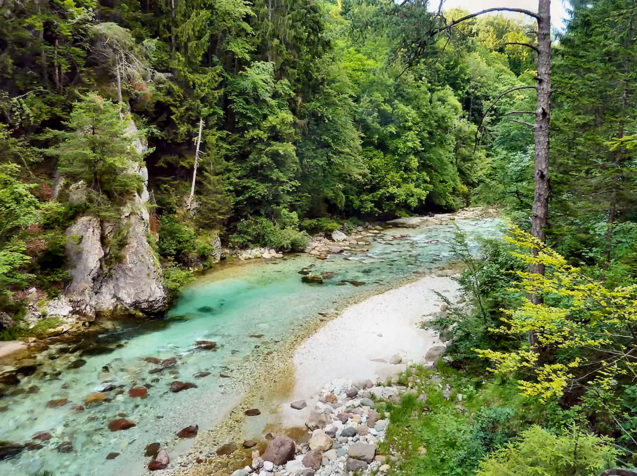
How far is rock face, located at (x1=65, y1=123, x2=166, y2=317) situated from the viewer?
10.2 metres

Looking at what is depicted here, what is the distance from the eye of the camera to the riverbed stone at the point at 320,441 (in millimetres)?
5648

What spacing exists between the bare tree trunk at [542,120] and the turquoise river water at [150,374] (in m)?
1.47

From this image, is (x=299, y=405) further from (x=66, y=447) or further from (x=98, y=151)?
(x=98, y=151)

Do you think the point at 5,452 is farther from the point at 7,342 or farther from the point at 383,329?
the point at 383,329

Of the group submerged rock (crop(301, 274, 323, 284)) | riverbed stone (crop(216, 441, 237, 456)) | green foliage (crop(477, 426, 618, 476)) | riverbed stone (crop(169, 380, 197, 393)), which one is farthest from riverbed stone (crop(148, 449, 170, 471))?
submerged rock (crop(301, 274, 323, 284))

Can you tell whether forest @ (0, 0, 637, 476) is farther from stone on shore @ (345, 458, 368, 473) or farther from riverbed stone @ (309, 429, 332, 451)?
riverbed stone @ (309, 429, 332, 451)

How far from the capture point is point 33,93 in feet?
37.3

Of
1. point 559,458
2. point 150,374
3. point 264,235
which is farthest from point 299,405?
point 264,235

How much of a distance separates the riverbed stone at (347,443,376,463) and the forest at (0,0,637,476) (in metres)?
0.44

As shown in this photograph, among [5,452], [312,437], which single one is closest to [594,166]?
[312,437]

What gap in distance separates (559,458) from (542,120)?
14.6 feet

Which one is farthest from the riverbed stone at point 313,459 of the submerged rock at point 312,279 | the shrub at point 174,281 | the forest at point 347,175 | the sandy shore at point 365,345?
the submerged rock at point 312,279

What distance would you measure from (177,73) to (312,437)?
653 inches

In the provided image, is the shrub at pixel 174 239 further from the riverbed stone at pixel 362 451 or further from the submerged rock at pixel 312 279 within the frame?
the riverbed stone at pixel 362 451
